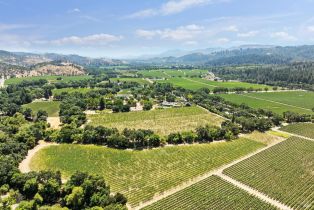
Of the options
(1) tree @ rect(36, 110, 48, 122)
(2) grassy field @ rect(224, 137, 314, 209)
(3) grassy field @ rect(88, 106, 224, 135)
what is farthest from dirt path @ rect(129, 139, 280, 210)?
(1) tree @ rect(36, 110, 48, 122)

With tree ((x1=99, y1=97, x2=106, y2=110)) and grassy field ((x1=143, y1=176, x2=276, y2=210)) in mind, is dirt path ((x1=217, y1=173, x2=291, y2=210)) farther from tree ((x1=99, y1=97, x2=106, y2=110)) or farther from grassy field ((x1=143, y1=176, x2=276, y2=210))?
tree ((x1=99, y1=97, x2=106, y2=110))

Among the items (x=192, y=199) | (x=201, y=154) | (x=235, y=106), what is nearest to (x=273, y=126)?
(x=235, y=106)

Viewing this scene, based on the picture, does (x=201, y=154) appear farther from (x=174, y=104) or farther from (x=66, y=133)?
(x=174, y=104)

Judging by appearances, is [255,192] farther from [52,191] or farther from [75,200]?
[52,191]

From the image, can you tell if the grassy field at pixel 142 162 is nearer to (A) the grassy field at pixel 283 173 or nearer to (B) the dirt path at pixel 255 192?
(A) the grassy field at pixel 283 173

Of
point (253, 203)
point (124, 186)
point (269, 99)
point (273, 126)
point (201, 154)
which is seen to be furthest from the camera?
point (269, 99)

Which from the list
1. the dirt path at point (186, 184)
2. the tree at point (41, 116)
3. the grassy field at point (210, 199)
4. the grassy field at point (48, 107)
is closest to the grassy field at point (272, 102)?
the dirt path at point (186, 184)

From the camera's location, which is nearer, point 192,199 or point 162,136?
point 192,199
